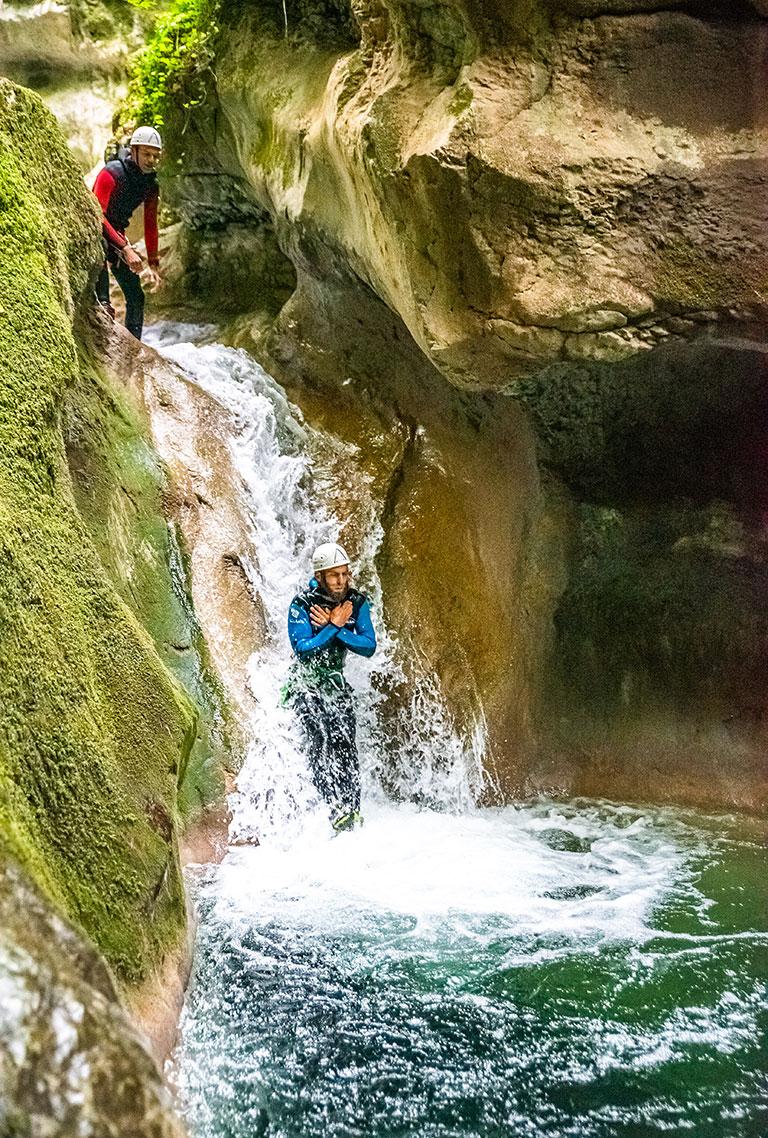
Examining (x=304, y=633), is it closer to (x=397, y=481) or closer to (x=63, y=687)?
(x=397, y=481)

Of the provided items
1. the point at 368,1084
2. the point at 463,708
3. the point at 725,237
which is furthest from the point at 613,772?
the point at 368,1084

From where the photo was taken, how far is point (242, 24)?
32.0ft

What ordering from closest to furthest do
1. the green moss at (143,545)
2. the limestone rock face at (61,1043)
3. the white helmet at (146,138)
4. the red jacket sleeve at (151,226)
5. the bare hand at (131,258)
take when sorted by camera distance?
the limestone rock face at (61,1043) → the green moss at (143,545) → the white helmet at (146,138) → the bare hand at (131,258) → the red jacket sleeve at (151,226)

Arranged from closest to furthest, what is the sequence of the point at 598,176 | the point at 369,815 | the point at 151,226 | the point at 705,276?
1. the point at 598,176
2. the point at 705,276
3. the point at 369,815
4. the point at 151,226

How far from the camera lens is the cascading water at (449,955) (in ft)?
12.1

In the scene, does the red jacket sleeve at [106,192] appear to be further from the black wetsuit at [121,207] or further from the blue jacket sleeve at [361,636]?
the blue jacket sleeve at [361,636]

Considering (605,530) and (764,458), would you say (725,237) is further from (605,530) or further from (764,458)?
(605,530)

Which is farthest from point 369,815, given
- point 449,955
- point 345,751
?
→ point 449,955

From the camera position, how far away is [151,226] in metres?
8.73

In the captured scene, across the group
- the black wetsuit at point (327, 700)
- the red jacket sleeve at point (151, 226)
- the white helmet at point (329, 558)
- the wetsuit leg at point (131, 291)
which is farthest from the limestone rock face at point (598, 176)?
the wetsuit leg at point (131, 291)

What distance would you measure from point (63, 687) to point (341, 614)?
10.1ft

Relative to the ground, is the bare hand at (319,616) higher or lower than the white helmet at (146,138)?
lower

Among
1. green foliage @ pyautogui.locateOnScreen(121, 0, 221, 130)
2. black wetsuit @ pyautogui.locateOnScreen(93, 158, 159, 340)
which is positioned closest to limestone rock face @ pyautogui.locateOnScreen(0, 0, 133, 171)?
green foliage @ pyautogui.locateOnScreen(121, 0, 221, 130)

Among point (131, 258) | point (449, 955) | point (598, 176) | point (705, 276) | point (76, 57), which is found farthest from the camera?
point (76, 57)
